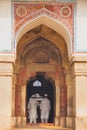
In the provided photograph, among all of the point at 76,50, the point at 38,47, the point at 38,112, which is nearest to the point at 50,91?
the point at 38,112

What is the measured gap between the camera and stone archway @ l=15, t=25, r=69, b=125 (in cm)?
1398

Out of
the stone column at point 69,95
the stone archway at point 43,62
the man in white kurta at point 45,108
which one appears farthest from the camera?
the man in white kurta at point 45,108

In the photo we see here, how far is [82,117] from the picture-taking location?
36.0 ft

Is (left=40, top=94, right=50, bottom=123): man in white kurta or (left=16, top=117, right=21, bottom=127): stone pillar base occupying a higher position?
(left=40, top=94, right=50, bottom=123): man in white kurta

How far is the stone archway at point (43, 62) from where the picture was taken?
14.0 metres

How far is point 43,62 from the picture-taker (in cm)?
1466

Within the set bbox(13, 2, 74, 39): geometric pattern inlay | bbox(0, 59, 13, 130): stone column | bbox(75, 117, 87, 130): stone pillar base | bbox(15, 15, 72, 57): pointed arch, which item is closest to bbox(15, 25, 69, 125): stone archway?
bbox(15, 15, 72, 57): pointed arch

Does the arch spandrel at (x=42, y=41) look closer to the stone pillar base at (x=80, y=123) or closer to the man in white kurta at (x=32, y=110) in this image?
the man in white kurta at (x=32, y=110)

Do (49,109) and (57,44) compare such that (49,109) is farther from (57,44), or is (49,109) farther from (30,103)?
(57,44)

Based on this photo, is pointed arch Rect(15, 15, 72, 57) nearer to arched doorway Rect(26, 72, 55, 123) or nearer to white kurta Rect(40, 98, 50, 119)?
white kurta Rect(40, 98, 50, 119)

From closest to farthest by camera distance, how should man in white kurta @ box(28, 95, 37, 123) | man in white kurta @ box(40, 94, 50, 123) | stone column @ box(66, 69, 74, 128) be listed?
stone column @ box(66, 69, 74, 128)
man in white kurta @ box(28, 95, 37, 123)
man in white kurta @ box(40, 94, 50, 123)

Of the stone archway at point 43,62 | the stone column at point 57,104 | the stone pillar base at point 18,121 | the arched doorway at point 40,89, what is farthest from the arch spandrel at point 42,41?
the arched doorway at point 40,89

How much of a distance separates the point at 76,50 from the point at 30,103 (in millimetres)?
4884

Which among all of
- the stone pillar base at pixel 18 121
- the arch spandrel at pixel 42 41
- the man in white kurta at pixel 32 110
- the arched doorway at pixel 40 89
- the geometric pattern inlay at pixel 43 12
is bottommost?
the stone pillar base at pixel 18 121
